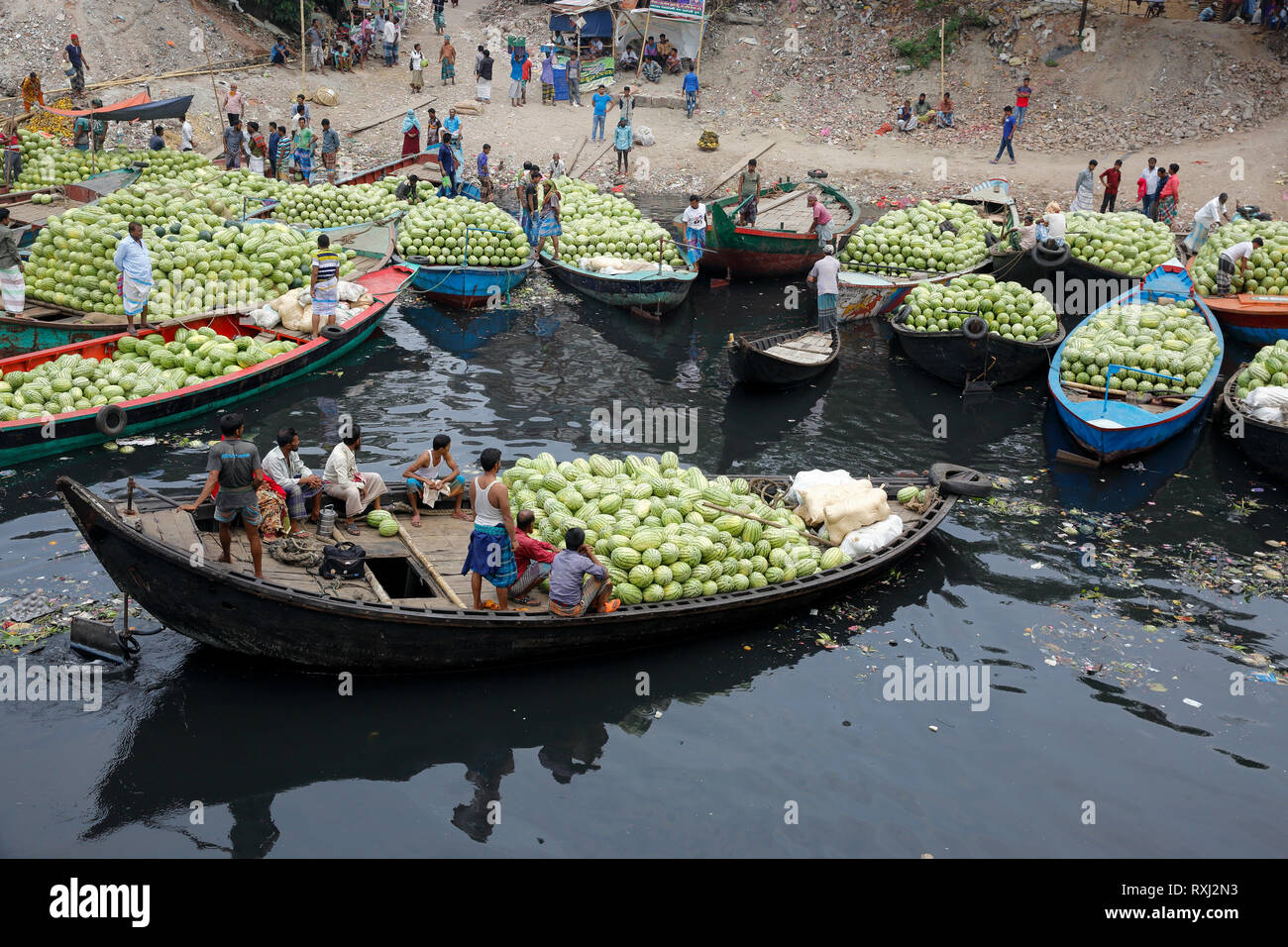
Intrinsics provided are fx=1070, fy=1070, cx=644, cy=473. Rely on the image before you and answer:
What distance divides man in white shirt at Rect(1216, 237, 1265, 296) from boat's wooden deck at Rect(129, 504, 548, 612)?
14849mm

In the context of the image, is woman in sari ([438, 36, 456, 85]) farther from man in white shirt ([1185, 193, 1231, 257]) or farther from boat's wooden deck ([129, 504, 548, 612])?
boat's wooden deck ([129, 504, 548, 612])

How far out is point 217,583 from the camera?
8.29 metres

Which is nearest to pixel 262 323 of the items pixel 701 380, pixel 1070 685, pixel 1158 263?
pixel 701 380

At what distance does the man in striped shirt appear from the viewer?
1549 cm

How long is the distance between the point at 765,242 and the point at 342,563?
14.3 meters

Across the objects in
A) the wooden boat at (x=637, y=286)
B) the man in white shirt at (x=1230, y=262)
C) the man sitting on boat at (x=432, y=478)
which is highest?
the man in white shirt at (x=1230, y=262)

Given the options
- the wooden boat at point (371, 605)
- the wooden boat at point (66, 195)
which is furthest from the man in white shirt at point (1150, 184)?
the wooden boat at point (66, 195)

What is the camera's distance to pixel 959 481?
1177cm

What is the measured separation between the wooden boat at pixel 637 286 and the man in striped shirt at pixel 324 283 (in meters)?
5.23

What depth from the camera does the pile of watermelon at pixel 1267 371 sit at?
48.5 feet

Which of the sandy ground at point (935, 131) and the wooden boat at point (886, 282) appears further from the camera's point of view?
the sandy ground at point (935, 131)

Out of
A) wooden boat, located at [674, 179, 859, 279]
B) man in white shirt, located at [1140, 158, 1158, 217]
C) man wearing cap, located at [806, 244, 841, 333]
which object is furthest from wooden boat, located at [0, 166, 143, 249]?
man in white shirt, located at [1140, 158, 1158, 217]

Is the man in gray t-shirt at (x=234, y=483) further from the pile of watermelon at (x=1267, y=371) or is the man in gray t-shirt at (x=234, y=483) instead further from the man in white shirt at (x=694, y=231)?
the pile of watermelon at (x=1267, y=371)
